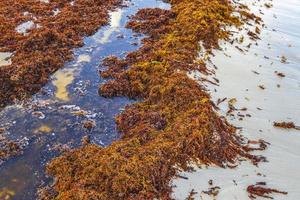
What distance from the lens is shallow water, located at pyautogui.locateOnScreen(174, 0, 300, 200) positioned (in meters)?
6.91

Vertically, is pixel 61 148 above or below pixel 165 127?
below

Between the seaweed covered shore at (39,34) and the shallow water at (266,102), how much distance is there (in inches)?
165

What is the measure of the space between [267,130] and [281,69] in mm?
2844

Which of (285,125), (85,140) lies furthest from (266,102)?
(85,140)

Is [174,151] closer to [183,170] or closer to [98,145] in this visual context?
[183,170]

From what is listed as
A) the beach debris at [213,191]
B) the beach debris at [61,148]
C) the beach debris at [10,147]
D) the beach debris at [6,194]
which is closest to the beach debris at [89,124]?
Result: the beach debris at [61,148]

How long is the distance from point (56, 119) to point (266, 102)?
16.0 ft

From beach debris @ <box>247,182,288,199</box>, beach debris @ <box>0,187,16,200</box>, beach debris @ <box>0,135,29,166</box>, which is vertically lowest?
beach debris @ <box>0,187,16,200</box>

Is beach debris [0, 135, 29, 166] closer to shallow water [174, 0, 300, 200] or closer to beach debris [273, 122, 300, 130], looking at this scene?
shallow water [174, 0, 300, 200]

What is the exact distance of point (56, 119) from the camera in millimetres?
8445

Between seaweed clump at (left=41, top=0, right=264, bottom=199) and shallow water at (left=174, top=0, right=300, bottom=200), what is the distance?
0.32 metres

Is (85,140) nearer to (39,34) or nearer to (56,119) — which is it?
(56,119)

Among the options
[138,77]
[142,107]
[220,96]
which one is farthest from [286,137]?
[138,77]

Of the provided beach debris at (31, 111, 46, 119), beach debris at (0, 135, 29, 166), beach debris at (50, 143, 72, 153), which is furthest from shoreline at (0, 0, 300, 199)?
beach debris at (0, 135, 29, 166)
